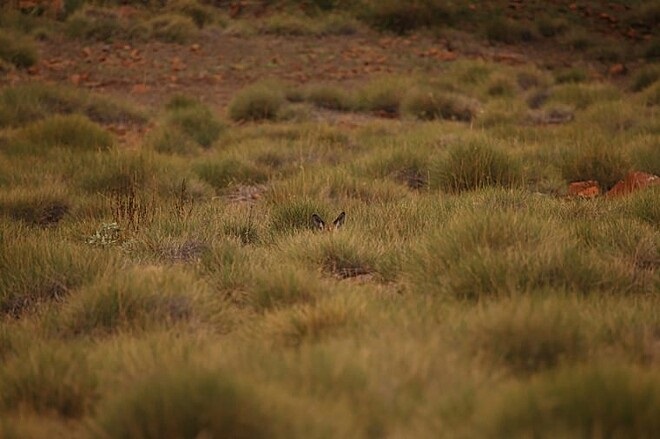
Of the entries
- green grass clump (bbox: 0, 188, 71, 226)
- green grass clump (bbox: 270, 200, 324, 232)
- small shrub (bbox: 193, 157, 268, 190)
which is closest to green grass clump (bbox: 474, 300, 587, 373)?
green grass clump (bbox: 270, 200, 324, 232)

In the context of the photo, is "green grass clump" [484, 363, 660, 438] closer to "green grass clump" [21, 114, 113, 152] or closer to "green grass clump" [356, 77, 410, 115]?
"green grass clump" [21, 114, 113, 152]

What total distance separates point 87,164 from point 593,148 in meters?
4.48

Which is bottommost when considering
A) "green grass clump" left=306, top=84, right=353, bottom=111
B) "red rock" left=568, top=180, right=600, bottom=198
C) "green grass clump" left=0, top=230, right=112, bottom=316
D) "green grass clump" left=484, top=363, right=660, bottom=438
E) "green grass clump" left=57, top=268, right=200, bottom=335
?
"green grass clump" left=306, top=84, right=353, bottom=111

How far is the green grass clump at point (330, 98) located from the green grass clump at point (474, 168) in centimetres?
521

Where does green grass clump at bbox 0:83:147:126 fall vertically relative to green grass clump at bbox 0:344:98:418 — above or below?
below

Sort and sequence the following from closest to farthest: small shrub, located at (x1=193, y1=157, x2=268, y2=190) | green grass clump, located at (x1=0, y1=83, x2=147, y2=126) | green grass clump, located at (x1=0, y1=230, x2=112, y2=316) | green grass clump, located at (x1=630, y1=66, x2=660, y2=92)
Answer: green grass clump, located at (x1=0, y1=230, x2=112, y2=316) < small shrub, located at (x1=193, y1=157, x2=268, y2=190) < green grass clump, located at (x1=0, y1=83, x2=147, y2=126) < green grass clump, located at (x1=630, y1=66, x2=660, y2=92)

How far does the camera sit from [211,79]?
13148 mm

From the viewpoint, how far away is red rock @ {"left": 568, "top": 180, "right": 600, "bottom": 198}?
20.4 ft

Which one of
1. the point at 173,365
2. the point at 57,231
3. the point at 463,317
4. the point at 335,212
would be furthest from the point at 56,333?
the point at 335,212

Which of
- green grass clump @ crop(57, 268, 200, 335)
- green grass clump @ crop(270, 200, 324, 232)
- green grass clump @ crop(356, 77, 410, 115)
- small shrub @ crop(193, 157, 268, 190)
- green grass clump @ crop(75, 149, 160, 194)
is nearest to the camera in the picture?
green grass clump @ crop(57, 268, 200, 335)

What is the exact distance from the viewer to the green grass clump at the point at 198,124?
9523 millimetres

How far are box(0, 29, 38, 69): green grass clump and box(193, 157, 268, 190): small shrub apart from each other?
724 centimetres

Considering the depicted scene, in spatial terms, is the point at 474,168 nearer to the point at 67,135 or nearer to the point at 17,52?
the point at 67,135

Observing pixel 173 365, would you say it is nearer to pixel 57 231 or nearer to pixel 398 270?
pixel 398 270
